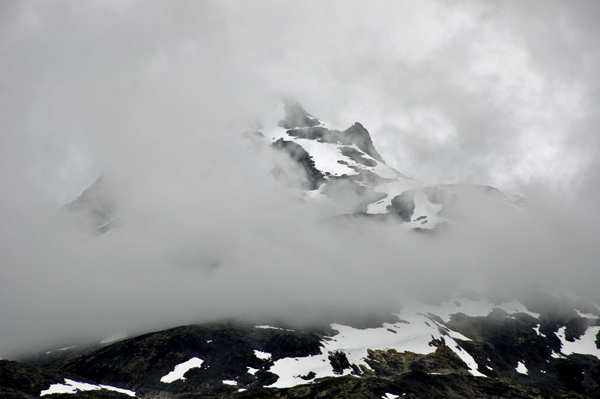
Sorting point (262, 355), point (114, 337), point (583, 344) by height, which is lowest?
point (262, 355)

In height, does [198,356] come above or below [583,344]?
below

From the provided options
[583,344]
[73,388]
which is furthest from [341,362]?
[583,344]

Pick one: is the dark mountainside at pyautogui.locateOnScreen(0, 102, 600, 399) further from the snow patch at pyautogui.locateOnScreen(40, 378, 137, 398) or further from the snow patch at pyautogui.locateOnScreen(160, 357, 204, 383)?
the snow patch at pyautogui.locateOnScreen(160, 357, 204, 383)

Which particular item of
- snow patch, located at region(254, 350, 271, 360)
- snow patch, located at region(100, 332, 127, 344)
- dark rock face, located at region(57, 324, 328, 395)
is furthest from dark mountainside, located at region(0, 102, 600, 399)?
snow patch, located at region(100, 332, 127, 344)

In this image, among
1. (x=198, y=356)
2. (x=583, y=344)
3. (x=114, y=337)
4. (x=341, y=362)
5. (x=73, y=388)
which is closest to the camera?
(x=73, y=388)

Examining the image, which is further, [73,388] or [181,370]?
[181,370]

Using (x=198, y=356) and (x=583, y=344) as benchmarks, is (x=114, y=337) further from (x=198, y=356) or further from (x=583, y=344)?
(x=583, y=344)

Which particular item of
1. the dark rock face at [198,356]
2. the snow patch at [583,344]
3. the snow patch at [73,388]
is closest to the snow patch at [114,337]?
the dark rock face at [198,356]

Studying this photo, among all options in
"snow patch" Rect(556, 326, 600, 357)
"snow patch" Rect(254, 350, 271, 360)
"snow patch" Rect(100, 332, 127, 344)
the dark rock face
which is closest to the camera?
the dark rock face

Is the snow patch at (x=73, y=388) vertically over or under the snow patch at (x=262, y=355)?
under

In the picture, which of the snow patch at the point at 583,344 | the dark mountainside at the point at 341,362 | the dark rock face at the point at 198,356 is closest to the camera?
the dark mountainside at the point at 341,362

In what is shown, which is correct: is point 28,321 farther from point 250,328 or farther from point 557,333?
point 557,333

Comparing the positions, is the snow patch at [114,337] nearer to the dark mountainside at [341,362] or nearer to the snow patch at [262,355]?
the dark mountainside at [341,362]

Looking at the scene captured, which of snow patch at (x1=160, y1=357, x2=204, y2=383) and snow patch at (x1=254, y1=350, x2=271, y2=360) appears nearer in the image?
snow patch at (x1=160, y1=357, x2=204, y2=383)
